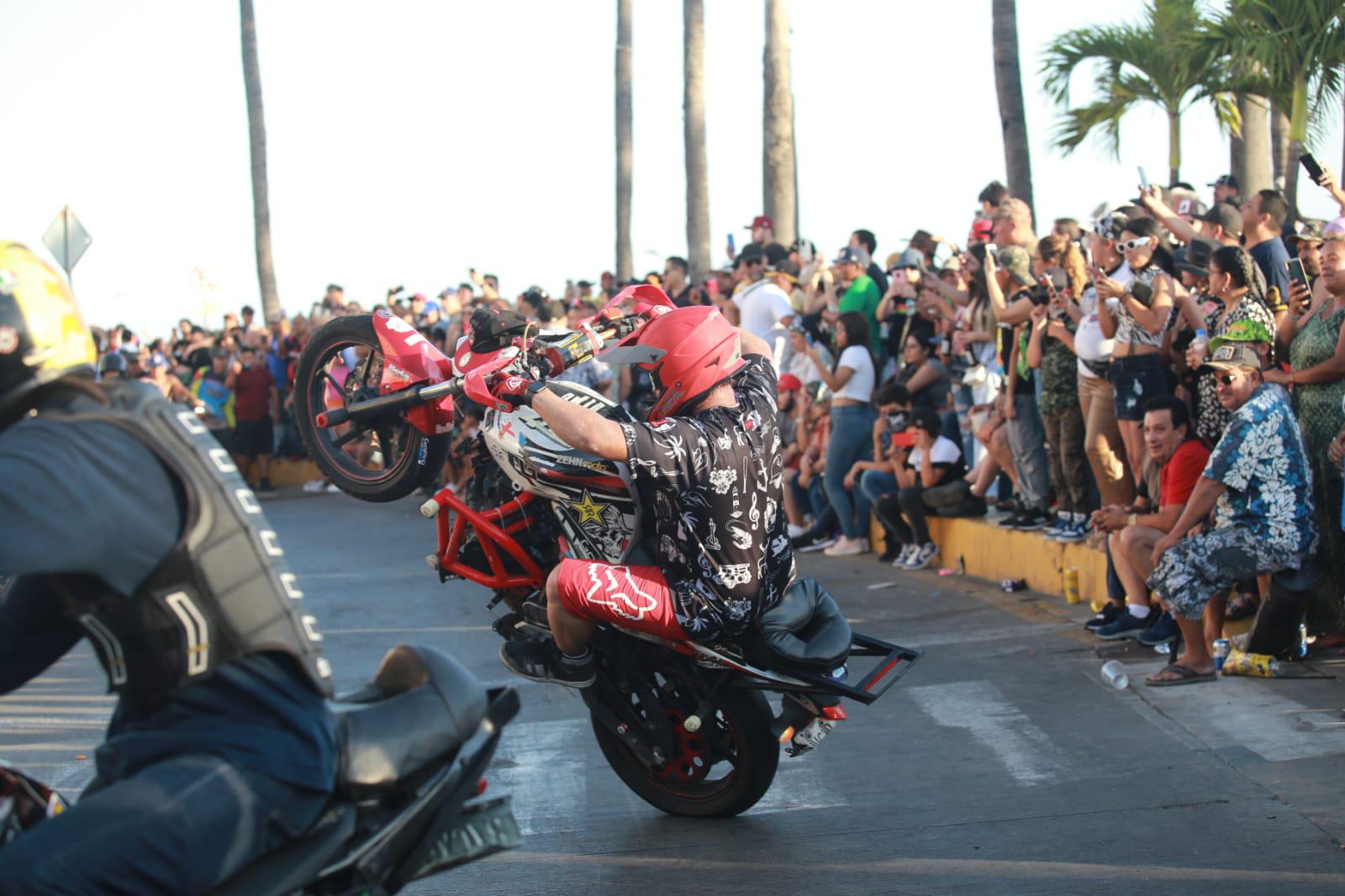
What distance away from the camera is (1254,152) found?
1481cm

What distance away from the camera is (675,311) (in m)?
5.49

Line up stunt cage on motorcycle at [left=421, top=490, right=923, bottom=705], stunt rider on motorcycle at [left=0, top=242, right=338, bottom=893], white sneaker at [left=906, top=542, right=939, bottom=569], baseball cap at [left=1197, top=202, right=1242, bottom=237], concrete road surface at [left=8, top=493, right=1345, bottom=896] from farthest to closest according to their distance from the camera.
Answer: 1. white sneaker at [left=906, top=542, right=939, bottom=569]
2. baseball cap at [left=1197, top=202, right=1242, bottom=237]
3. stunt cage on motorcycle at [left=421, top=490, right=923, bottom=705]
4. concrete road surface at [left=8, top=493, right=1345, bottom=896]
5. stunt rider on motorcycle at [left=0, top=242, right=338, bottom=893]

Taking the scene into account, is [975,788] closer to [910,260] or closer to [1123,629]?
[1123,629]

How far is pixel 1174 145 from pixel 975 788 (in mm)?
10587

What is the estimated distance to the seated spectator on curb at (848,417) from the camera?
39.4 feet

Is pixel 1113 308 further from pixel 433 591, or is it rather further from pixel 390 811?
pixel 390 811

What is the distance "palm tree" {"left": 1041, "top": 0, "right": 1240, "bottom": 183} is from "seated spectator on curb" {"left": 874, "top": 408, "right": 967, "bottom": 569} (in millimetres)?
4725

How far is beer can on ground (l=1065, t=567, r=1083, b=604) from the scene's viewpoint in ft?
30.9

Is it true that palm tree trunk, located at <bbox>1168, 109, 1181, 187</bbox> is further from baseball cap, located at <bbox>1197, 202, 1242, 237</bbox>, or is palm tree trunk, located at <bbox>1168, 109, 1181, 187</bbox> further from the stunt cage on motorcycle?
the stunt cage on motorcycle

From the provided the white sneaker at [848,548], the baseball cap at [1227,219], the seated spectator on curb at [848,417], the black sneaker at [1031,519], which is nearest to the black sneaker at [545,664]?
the black sneaker at [1031,519]

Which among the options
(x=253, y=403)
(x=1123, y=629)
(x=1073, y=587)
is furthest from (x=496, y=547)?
(x=253, y=403)

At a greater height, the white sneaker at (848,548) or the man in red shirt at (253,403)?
the man in red shirt at (253,403)

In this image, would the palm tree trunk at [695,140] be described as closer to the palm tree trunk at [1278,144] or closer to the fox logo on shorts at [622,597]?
the palm tree trunk at [1278,144]

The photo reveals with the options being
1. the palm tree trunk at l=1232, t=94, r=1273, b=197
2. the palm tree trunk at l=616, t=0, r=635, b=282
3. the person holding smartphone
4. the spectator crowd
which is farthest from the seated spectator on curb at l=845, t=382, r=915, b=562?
the palm tree trunk at l=616, t=0, r=635, b=282
